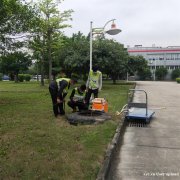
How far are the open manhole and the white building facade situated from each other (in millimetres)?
74656

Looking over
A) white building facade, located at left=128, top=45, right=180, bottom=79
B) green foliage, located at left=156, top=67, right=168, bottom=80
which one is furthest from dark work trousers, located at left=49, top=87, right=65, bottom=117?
white building facade, located at left=128, top=45, right=180, bottom=79

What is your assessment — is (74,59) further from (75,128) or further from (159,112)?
(75,128)

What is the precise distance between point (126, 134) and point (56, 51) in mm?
21214

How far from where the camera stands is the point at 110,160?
562cm

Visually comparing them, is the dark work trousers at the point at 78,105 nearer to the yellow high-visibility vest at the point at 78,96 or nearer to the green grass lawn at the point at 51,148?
the yellow high-visibility vest at the point at 78,96

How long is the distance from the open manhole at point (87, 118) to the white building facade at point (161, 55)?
74656 mm

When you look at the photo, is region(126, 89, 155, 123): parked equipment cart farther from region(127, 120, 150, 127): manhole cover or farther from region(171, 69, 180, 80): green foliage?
region(171, 69, 180, 80): green foliage

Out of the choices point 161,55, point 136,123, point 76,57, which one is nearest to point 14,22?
point 136,123

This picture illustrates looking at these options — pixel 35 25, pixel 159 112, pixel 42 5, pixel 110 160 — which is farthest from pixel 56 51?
pixel 110 160

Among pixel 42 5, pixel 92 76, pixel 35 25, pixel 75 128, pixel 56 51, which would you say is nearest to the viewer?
pixel 75 128

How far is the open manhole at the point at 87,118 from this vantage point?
27.8 ft

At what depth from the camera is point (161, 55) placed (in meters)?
83.6

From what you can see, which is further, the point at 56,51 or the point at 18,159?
the point at 56,51

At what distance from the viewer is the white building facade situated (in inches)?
3253
